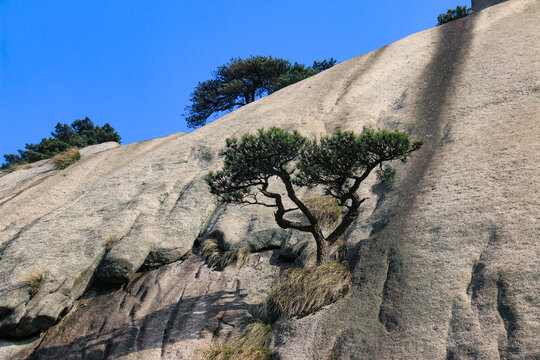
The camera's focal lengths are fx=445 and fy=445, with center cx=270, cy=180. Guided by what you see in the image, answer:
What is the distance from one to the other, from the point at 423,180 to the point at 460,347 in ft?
17.1

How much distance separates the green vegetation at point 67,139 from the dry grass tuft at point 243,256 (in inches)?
984

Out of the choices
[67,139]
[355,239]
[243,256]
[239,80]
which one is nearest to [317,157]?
[355,239]

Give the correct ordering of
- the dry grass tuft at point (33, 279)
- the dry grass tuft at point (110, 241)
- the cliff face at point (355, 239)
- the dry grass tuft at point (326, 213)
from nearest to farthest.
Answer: the cliff face at point (355, 239) < the dry grass tuft at point (33, 279) < the dry grass tuft at point (326, 213) < the dry grass tuft at point (110, 241)

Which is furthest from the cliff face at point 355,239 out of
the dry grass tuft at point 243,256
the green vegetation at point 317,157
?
the green vegetation at point 317,157

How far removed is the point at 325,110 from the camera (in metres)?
18.2

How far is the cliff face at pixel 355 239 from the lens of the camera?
8.07m

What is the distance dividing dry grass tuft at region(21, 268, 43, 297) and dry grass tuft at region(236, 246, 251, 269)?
5.13 m

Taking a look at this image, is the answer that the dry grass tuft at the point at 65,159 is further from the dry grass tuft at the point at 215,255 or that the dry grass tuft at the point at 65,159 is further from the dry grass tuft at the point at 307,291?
the dry grass tuft at the point at 307,291

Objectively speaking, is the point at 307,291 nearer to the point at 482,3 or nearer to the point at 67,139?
the point at 482,3

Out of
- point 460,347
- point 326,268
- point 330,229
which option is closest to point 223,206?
point 330,229

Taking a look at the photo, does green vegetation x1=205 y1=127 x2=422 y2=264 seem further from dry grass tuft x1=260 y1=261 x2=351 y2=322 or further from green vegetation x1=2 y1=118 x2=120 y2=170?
green vegetation x1=2 y1=118 x2=120 y2=170

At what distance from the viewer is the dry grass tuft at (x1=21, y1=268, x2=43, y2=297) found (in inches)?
444

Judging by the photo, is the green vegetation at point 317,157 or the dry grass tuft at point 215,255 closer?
the green vegetation at point 317,157

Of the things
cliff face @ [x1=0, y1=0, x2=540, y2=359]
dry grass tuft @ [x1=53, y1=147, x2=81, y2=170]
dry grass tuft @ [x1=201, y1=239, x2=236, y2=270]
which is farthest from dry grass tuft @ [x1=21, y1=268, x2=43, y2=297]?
dry grass tuft @ [x1=53, y1=147, x2=81, y2=170]
